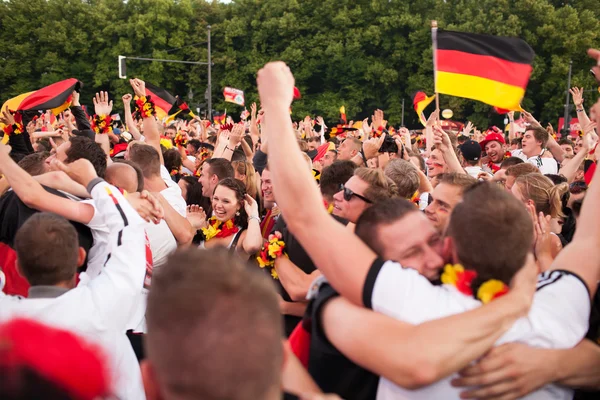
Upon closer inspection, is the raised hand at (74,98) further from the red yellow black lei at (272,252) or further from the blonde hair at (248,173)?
the red yellow black lei at (272,252)

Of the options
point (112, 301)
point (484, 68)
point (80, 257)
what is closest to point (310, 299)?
point (112, 301)

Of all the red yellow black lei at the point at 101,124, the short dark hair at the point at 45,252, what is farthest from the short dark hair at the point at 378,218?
the red yellow black lei at the point at 101,124

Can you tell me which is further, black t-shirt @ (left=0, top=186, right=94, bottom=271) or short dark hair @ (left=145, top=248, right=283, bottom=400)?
black t-shirt @ (left=0, top=186, right=94, bottom=271)

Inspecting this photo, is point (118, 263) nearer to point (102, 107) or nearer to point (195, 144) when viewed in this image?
point (102, 107)

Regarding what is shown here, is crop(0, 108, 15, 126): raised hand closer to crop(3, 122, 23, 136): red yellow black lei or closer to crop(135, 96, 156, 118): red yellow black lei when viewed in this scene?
crop(3, 122, 23, 136): red yellow black lei

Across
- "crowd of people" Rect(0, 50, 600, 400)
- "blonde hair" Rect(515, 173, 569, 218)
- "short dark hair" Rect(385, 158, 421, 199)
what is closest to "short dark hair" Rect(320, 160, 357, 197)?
"short dark hair" Rect(385, 158, 421, 199)

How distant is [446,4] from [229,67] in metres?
18.4

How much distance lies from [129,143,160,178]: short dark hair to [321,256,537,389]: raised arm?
4.01 metres

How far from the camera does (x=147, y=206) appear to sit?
11.7 ft

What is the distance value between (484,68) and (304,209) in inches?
127

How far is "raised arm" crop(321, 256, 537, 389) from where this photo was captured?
1.71 m

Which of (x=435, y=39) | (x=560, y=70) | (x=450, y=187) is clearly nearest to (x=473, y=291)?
(x=450, y=187)

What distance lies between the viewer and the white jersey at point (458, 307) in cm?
184

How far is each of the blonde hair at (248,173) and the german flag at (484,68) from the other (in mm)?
2616
